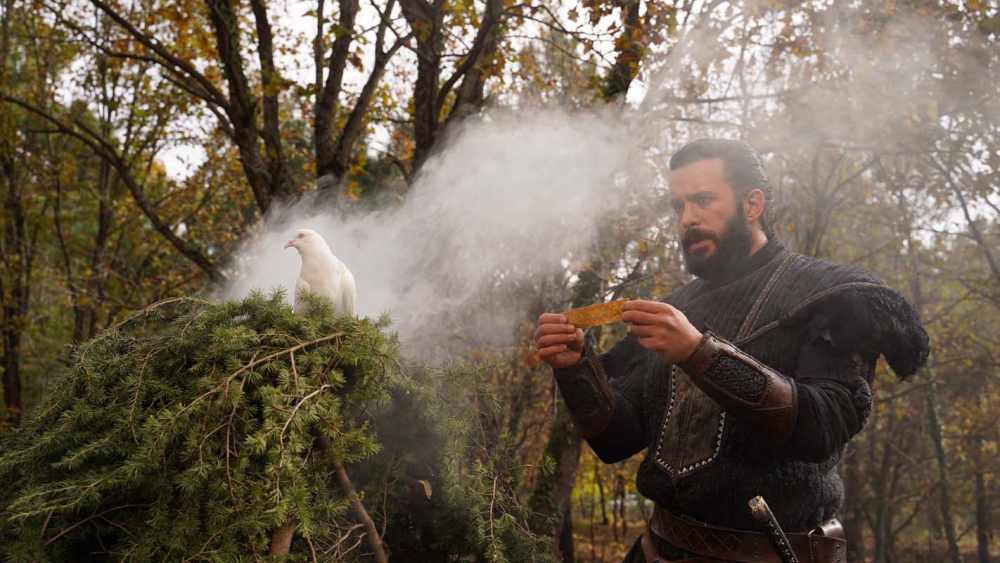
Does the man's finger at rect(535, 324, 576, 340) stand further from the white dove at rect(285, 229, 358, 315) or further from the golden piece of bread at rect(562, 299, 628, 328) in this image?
the white dove at rect(285, 229, 358, 315)

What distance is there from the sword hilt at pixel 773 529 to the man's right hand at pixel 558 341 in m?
0.63

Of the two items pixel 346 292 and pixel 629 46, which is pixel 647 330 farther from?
pixel 629 46

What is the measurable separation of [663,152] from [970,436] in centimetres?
939

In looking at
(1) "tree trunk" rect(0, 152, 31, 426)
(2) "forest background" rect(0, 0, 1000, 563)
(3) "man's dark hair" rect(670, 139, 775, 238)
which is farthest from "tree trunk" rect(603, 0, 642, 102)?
(1) "tree trunk" rect(0, 152, 31, 426)

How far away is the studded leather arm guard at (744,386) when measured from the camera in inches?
64.9

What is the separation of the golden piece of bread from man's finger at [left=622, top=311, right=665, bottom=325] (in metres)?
0.05

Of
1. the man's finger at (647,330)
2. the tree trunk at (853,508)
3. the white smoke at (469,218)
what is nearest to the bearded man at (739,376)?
the man's finger at (647,330)

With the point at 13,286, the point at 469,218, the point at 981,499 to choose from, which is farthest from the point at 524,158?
the point at 981,499

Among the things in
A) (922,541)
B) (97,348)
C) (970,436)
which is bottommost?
(922,541)

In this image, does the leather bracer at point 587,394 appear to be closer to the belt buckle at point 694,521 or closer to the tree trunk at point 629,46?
the belt buckle at point 694,521

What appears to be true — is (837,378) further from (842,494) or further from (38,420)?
(38,420)

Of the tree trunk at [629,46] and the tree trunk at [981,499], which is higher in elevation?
the tree trunk at [629,46]

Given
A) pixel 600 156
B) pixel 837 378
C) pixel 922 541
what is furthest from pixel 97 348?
pixel 922 541

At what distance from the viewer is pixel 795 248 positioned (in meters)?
10.7
